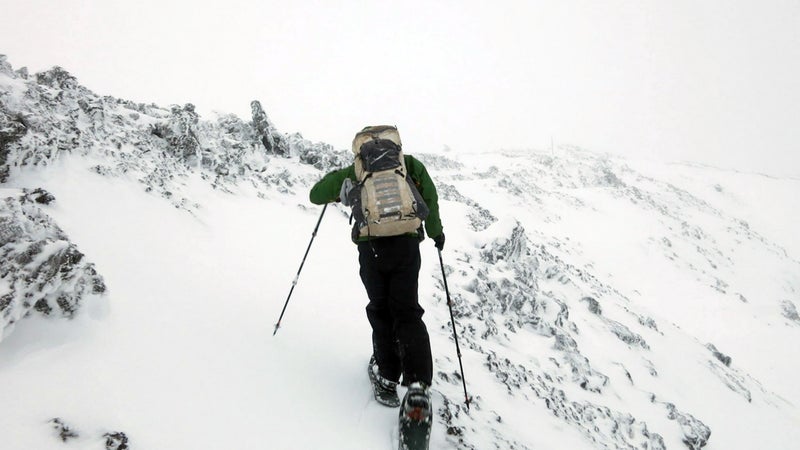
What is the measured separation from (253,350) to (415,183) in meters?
2.47

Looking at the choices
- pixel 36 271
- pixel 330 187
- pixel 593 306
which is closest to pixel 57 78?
pixel 36 271

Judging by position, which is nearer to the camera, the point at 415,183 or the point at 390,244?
the point at 390,244

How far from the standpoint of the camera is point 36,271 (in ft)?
11.5

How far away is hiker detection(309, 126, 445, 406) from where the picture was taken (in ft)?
12.8

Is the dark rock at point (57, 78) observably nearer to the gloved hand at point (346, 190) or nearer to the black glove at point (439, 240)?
the gloved hand at point (346, 190)

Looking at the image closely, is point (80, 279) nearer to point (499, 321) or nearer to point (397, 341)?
point (397, 341)

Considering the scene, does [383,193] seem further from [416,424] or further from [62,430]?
[62,430]

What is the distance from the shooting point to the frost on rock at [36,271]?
10.5 ft

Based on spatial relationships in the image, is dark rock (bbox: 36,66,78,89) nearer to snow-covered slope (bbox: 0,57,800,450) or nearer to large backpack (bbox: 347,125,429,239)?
snow-covered slope (bbox: 0,57,800,450)

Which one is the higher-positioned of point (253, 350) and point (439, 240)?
point (439, 240)

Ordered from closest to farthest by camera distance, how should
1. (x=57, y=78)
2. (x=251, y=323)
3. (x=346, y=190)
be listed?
(x=346, y=190) → (x=251, y=323) → (x=57, y=78)

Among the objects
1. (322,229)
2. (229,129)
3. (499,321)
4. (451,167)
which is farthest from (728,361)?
(451,167)

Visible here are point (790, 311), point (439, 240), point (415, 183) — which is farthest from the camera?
point (790, 311)

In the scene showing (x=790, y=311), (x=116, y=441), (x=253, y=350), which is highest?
(x=116, y=441)
